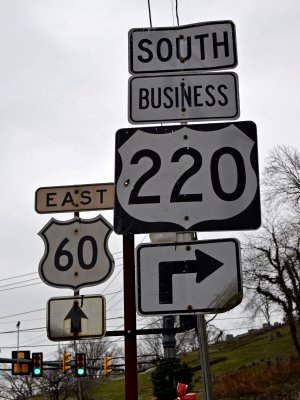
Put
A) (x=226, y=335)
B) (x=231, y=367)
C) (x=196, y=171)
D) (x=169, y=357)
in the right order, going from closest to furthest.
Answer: (x=196, y=171), (x=169, y=357), (x=231, y=367), (x=226, y=335)

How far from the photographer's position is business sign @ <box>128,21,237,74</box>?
4375 mm

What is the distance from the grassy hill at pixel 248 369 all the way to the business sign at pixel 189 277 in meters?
48.2

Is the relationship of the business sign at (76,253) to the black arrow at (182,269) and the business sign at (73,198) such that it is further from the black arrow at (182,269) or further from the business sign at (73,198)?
the black arrow at (182,269)

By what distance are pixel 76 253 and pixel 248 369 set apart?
6046 cm

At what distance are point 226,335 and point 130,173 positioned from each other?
98.5m

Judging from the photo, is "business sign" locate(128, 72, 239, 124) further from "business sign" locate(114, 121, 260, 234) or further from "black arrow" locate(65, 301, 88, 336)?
"black arrow" locate(65, 301, 88, 336)

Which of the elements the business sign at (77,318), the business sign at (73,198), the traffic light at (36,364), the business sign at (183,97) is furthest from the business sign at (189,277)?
the traffic light at (36,364)

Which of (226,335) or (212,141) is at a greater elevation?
(226,335)

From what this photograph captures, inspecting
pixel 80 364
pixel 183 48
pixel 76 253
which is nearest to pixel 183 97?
pixel 183 48

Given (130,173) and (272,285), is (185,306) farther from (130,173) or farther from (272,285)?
(272,285)

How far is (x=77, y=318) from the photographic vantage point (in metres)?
4.54

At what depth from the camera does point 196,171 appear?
12.8 feet

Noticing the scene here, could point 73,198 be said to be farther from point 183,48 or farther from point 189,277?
point 189,277

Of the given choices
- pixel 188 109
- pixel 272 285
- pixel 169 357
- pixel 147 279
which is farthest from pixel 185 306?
pixel 272 285
